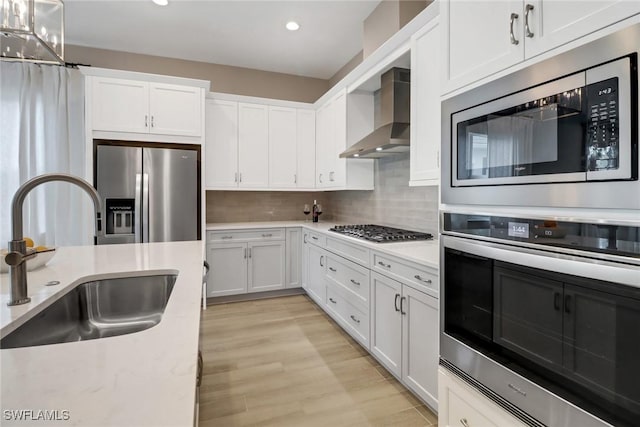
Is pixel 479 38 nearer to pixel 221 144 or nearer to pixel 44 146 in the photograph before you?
pixel 221 144

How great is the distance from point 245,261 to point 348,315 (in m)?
1.57

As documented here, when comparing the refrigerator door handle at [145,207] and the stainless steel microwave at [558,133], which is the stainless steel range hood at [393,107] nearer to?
the stainless steel microwave at [558,133]

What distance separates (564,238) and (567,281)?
13cm

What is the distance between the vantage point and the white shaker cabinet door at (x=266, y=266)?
3.92 m

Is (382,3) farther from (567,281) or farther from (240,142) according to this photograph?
(567,281)

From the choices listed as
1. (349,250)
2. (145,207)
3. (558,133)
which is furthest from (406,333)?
(145,207)

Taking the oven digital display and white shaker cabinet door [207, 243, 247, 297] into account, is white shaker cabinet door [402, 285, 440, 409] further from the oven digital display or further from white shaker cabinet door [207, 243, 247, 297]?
white shaker cabinet door [207, 243, 247, 297]

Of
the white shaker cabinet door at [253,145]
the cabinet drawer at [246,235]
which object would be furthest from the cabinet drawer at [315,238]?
the white shaker cabinet door at [253,145]

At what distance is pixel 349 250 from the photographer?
110 inches

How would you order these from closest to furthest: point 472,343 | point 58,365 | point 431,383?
point 58,365
point 472,343
point 431,383

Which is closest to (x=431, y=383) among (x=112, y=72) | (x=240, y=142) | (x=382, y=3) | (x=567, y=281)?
(x=567, y=281)

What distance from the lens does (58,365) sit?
0.64 meters

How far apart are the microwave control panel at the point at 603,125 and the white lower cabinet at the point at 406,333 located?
1.04 meters

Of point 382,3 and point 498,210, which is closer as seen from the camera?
point 498,210
